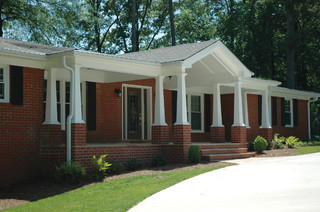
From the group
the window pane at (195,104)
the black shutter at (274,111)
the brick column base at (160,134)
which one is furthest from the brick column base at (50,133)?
the black shutter at (274,111)

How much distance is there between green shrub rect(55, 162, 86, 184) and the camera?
11.4m

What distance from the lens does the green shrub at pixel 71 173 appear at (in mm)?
11438

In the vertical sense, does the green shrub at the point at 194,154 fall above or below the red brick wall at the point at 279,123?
below

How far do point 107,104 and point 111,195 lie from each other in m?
7.16

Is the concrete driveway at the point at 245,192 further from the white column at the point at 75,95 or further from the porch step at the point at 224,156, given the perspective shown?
the white column at the point at 75,95

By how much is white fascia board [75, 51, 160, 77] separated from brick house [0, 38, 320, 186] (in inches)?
1.1

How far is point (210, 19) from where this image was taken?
1519 inches

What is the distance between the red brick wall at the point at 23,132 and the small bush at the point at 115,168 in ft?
6.97

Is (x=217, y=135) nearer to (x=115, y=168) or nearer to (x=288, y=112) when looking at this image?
(x=115, y=168)

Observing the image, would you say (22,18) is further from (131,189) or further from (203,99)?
(131,189)

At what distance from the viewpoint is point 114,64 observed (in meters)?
13.4

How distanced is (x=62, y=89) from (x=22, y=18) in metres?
12.1

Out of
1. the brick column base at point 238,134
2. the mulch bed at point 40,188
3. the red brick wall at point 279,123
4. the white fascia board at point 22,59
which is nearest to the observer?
the mulch bed at point 40,188

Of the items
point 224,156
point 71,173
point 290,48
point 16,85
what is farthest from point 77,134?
point 290,48
